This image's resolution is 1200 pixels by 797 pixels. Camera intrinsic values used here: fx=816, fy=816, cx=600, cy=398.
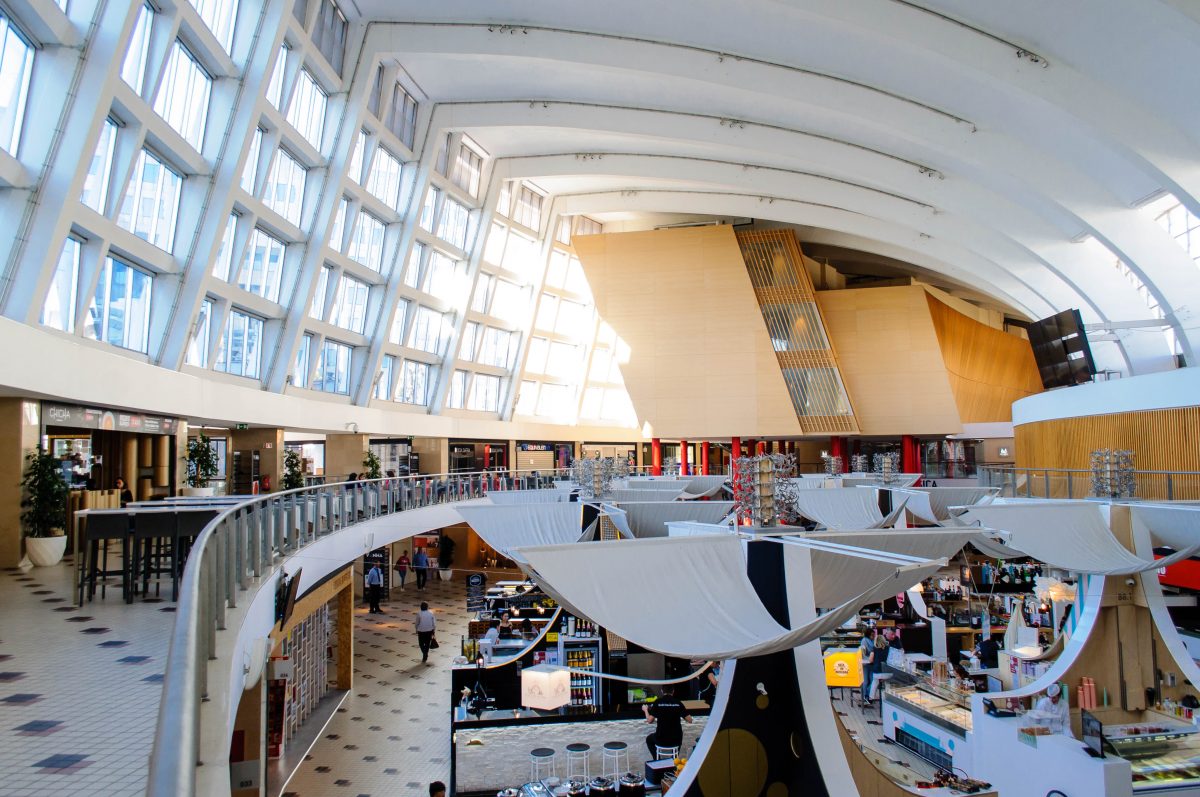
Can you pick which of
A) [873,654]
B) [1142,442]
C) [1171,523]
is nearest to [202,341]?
[873,654]

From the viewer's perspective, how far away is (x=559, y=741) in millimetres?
13133

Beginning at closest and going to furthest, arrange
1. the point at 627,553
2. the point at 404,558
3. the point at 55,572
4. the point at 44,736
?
the point at 44,736
the point at 627,553
the point at 55,572
the point at 404,558

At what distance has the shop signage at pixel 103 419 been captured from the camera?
11.1 m

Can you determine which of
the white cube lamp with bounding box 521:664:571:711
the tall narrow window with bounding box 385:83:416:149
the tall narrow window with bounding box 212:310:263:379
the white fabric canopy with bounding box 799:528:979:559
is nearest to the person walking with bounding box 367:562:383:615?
the tall narrow window with bounding box 212:310:263:379

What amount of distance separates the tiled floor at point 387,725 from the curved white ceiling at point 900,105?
44.8 feet

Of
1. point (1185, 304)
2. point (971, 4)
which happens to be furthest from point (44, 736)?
point (1185, 304)

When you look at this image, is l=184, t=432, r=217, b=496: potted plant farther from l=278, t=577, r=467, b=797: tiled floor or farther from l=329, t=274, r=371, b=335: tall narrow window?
l=329, t=274, r=371, b=335: tall narrow window

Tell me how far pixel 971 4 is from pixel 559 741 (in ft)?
44.5

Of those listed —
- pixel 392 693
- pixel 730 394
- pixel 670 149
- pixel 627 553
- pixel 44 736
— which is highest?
pixel 670 149

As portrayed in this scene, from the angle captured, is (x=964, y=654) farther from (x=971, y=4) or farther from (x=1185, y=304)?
(x=971, y=4)

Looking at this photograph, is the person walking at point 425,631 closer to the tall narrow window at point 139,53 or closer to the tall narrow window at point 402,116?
the tall narrow window at point 139,53

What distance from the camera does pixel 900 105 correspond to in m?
17.2

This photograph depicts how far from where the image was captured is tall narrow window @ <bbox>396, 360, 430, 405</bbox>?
26938mm

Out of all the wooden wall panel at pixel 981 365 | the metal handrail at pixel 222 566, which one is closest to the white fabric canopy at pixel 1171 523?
the metal handrail at pixel 222 566
